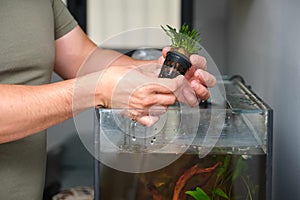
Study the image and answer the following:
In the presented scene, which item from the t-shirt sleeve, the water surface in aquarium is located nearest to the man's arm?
the water surface in aquarium

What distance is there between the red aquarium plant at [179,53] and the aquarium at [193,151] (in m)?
0.07

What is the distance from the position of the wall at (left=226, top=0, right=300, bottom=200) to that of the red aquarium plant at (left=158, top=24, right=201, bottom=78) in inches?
11.3

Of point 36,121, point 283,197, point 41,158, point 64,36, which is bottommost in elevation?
point 283,197

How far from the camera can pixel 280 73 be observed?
3.96 ft

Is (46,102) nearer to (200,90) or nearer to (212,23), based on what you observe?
(200,90)

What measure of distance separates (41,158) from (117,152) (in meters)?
0.22

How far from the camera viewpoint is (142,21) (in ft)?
10.2

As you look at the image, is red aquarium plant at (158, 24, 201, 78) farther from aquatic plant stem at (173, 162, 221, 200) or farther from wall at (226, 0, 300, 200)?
wall at (226, 0, 300, 200)

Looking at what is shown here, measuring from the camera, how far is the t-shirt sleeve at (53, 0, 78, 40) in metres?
1.08

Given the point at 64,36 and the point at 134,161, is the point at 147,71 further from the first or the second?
the point at 64,36

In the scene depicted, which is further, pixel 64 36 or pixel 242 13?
pixel 242 13

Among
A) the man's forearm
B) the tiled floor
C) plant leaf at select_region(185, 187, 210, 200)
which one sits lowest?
the tiled floor

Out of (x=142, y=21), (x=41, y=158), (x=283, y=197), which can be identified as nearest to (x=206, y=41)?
(x=142, y=21)

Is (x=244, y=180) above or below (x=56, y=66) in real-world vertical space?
below
